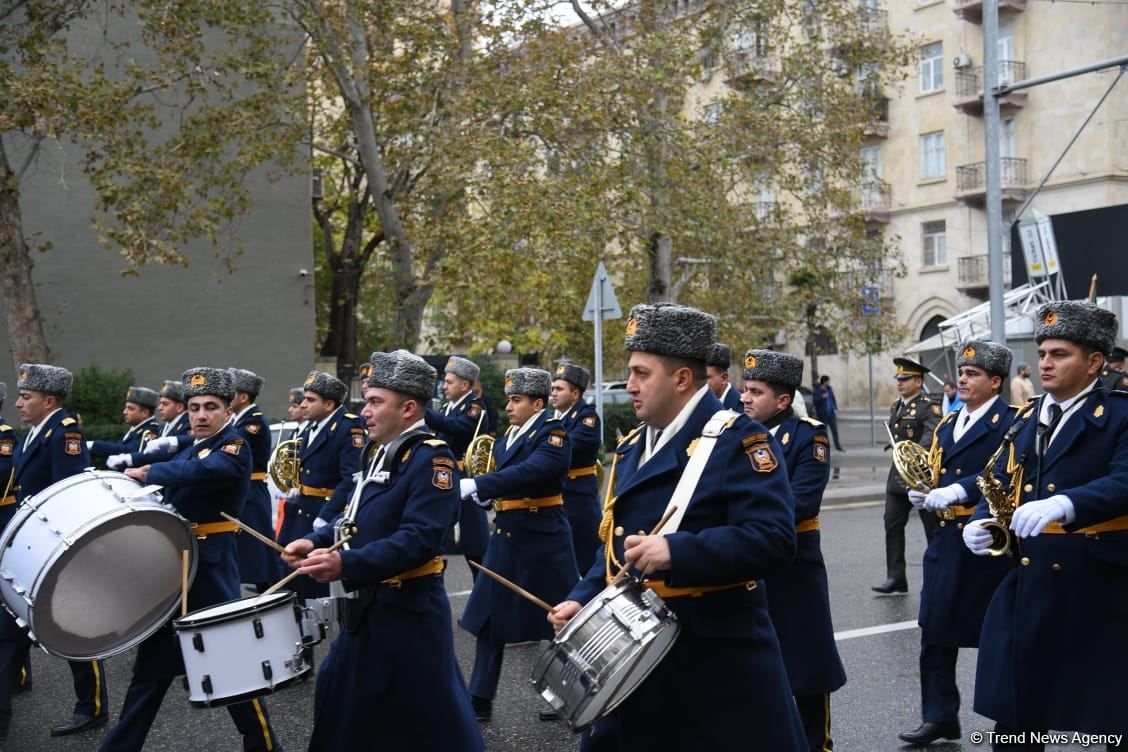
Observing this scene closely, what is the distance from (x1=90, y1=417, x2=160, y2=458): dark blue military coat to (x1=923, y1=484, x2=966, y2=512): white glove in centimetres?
701

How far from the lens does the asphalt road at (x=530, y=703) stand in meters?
6.74

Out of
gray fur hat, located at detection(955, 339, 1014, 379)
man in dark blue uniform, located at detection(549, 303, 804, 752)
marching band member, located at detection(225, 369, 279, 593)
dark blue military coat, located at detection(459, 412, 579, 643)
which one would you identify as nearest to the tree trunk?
marching band member, located at detection(225, 369, 279, 593)

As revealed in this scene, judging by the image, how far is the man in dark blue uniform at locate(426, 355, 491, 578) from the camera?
11.6 metres

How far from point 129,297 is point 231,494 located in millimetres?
19671

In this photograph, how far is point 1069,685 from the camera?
194 inches

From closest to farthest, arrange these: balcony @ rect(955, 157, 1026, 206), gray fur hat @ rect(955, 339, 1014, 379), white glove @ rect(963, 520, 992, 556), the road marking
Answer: white glove @ rect(963, 520, 992, 556) < gray fur hat @ rect(955, 339, 1014, 379) < the road marking < balcony @ rect(955, 157, 1026, 206)

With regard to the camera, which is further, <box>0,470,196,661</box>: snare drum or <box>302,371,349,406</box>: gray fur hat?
<box>302,371,349,406</box>: gray fur hat

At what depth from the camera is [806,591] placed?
610 cm

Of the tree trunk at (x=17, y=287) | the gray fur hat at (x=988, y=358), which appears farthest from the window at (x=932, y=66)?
the gray fur hat at (x=988, y=358)

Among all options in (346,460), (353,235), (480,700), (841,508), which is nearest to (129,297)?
(353,235)

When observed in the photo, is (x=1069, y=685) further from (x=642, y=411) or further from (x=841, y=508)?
(x=841, y=508)

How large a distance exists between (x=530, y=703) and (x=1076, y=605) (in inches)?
143

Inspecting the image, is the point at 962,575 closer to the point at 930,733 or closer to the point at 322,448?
the point at 930,733

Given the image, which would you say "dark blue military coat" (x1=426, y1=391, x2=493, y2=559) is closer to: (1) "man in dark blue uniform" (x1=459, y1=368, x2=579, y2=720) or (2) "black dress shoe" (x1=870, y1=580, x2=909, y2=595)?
(1) "man in dark blue uniform" (x1=459, y1=368, x2=579, y2=720)
